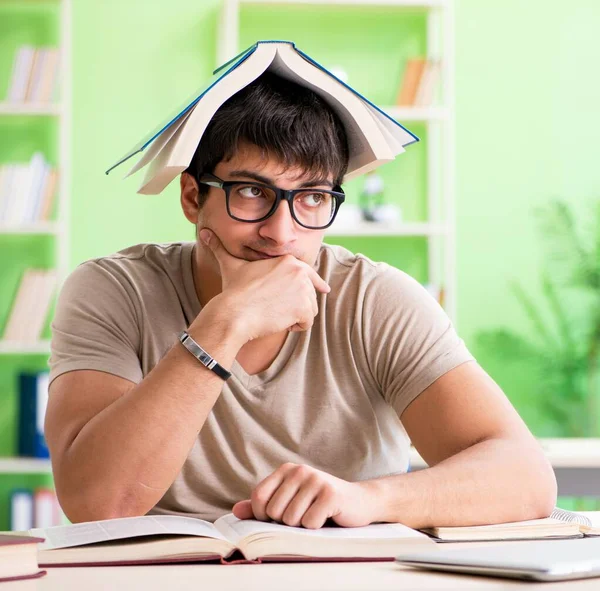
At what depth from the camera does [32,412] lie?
3641 mm

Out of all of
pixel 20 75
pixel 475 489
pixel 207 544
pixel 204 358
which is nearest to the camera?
pixel 207 544

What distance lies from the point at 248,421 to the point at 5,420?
252 centimetres

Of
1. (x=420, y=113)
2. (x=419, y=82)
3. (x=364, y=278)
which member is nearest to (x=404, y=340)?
(x=364, y=278)

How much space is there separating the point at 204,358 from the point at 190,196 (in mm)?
417

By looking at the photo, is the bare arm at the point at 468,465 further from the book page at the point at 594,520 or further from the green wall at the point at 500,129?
the green wall at the point at 500,129

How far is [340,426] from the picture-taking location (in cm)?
159

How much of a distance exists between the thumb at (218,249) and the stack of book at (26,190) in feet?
7.23

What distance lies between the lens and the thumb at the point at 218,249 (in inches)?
61.2

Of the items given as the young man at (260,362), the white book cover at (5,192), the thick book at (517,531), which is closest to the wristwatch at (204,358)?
the young man at (260,362)

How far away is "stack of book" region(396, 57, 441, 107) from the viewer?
149 inches

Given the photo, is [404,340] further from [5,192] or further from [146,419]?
[5,192]

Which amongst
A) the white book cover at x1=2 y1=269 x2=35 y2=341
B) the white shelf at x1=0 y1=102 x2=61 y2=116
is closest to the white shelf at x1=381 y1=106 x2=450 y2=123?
the white shelf at x1=0 y1=102 x2=61 y2=116

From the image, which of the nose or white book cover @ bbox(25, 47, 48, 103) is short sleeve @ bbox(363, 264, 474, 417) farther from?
white book cover @ bbox(25, 47, 48, 103)

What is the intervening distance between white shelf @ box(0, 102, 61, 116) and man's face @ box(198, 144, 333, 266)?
7.38 ft
